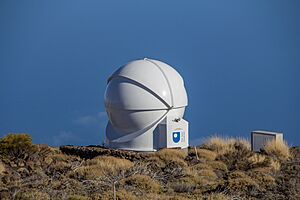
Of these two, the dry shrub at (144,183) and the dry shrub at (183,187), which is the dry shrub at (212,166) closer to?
the dry shrub at (183,187)

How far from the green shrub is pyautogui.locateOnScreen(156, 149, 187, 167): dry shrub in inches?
154

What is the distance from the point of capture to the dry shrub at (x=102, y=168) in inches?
511

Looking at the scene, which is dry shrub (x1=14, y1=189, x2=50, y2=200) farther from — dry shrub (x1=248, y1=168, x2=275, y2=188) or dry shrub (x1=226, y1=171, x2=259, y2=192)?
dry shrub (x1=248, y1=168, x2=275, y2=188)

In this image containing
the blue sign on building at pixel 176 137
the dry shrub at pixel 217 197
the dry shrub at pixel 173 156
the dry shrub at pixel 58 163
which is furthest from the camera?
the blue sign on building at pixel 176 137

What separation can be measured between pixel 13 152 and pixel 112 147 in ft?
11.5

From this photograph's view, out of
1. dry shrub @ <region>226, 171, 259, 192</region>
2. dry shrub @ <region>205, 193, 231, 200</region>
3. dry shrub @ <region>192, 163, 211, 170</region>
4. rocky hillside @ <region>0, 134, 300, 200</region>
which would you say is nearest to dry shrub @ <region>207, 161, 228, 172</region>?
rocky hillside @ <region>0, 134, 300, 200</region>

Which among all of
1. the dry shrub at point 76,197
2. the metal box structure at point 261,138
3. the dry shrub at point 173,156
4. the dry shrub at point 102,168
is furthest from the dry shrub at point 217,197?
the metal box structure at point 261,138

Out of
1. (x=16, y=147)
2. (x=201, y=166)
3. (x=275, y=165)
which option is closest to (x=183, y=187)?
(x=201, y=166)

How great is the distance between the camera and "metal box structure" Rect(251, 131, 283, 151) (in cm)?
1795

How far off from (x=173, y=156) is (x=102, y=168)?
3092 millimetres

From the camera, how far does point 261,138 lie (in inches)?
719

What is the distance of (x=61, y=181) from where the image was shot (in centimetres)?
1204

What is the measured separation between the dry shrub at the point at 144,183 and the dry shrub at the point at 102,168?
0.98 m

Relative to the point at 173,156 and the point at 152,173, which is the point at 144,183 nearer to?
the point at 152,173
